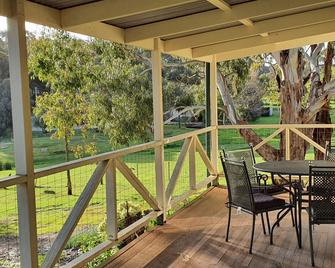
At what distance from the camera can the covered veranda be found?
276 centimetres

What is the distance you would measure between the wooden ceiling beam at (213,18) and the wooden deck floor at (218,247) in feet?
6.76

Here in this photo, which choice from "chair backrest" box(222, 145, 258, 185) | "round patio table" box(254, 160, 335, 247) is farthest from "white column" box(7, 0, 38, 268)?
"chair backrest" box(222, 145, 258, 185)

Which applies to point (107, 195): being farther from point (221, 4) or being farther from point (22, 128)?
point (221, 4)

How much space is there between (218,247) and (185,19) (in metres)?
2.21

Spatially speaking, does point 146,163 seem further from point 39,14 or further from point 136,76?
point 39,14

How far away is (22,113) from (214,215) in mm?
3279

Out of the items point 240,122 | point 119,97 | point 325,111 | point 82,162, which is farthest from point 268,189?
point 240,122

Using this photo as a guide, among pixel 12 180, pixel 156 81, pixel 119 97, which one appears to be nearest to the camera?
pixel 12 180

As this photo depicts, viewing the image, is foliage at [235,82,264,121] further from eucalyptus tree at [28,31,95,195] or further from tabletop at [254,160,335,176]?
tabletop at [254,160,335,176]

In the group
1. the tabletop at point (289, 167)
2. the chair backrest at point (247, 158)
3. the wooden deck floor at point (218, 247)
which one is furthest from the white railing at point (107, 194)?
the tabletop at point (289, 167)

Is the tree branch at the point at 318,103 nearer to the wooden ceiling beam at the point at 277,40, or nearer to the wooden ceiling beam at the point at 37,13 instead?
the wooden ceiling beam at the point at 277,40

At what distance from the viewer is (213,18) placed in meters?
4.17

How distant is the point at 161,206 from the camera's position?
5.04m

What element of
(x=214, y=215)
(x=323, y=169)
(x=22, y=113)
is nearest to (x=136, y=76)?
(x=214, y=215)
